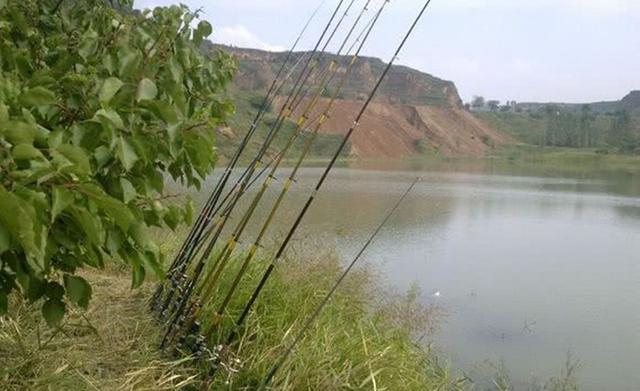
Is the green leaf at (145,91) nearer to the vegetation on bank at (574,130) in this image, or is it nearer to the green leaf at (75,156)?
the green leaf at (75,156)

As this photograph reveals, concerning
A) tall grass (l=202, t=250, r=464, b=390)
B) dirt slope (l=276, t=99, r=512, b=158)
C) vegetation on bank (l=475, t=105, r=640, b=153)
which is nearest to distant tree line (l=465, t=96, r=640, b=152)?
vegetation on bank (l=475, t=105, r=640, b=153)

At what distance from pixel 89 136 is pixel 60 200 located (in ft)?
1.04

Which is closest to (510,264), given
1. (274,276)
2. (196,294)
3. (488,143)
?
(274,276)

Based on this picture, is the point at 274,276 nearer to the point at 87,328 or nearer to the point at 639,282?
the point at 87,328

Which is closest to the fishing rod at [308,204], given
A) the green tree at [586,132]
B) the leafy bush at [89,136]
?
the leafy bush at [89,136]

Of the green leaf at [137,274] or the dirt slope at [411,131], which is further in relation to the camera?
the dirt slope at [411,131]

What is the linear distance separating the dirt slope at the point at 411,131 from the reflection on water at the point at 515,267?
41.6 metres

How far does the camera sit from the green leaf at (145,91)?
4.44ft

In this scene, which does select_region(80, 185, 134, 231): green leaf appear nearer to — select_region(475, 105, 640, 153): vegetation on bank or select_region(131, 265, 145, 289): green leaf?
select_region(131, 265, 145, 289): green leaf

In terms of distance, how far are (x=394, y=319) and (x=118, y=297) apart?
10.4 ft

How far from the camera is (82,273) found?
14.0 ft

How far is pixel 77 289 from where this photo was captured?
57.4 inches

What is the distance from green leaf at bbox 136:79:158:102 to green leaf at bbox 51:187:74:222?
1.15 ft

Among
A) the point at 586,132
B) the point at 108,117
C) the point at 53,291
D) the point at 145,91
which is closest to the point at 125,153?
the point at 108,117
